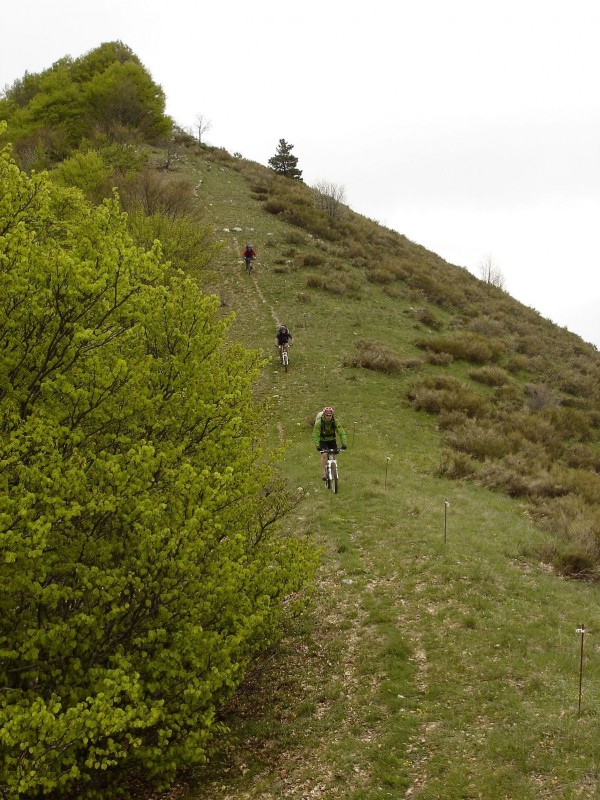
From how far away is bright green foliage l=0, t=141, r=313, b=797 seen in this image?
6.77m

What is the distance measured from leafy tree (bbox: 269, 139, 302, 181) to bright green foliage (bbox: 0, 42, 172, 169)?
1412 cm

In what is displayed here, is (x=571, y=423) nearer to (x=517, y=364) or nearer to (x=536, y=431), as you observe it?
(x=536, y=431)

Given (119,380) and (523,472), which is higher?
(119,380)

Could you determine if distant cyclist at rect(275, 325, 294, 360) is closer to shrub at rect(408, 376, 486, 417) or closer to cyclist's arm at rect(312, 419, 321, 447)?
shrub at rect(408, 376, 486, 417)

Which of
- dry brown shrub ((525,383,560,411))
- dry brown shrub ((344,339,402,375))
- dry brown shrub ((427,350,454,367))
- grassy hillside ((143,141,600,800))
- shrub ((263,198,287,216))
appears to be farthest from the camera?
shrub ((263,198,287,216))

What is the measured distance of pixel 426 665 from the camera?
10.1 metres

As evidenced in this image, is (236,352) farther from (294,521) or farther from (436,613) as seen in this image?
(436,613)

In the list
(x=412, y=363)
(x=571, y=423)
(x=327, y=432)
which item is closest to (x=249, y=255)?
(x=412, y=363)

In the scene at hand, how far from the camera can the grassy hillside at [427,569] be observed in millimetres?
8078

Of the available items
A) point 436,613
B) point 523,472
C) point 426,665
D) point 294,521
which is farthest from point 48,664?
point 523,472

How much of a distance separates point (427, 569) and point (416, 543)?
135 centimetres

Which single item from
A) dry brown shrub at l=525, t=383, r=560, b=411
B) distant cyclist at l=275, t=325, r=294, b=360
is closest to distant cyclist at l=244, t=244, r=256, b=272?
distant cyclist at l=275, t=325, r=294, b=360

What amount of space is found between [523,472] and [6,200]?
714 inches

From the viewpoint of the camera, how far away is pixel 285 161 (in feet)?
237
